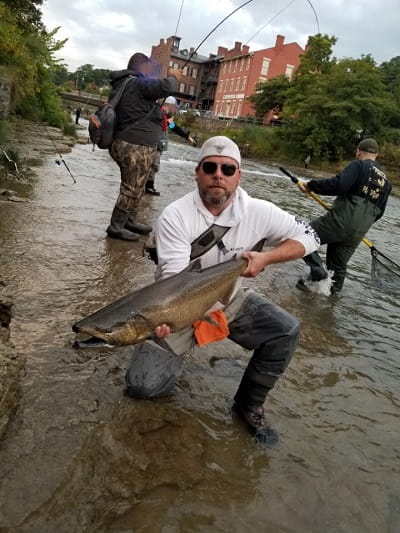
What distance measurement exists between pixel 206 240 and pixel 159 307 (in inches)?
27.8

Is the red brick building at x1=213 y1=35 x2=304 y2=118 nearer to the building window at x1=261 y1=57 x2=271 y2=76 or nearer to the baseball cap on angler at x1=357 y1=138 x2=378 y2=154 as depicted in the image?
the building window at x1=261 y1=57 x2=271 y2=76

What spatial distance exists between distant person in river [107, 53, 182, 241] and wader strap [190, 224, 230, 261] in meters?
3.32

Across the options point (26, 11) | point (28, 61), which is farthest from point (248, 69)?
point (28, 61)

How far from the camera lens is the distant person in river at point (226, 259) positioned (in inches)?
115

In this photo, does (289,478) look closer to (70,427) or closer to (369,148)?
(70,427)

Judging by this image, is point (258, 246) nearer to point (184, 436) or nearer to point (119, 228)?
point (184, 436)

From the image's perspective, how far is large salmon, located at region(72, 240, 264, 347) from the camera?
2430 millimetres

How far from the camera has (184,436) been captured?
277cm

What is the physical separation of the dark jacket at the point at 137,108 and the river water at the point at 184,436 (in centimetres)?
201

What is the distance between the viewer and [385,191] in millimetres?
5938

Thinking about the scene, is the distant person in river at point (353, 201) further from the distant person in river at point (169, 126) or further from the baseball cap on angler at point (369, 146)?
the distant person in river at point (169, 126)

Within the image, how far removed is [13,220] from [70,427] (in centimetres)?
436

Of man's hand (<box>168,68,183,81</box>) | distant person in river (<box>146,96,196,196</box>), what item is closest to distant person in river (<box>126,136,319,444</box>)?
man's hand (<box>168,68,183,81</box>)

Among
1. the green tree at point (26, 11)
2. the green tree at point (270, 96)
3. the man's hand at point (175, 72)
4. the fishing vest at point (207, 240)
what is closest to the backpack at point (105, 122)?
the man's hand at point (175, 72)
